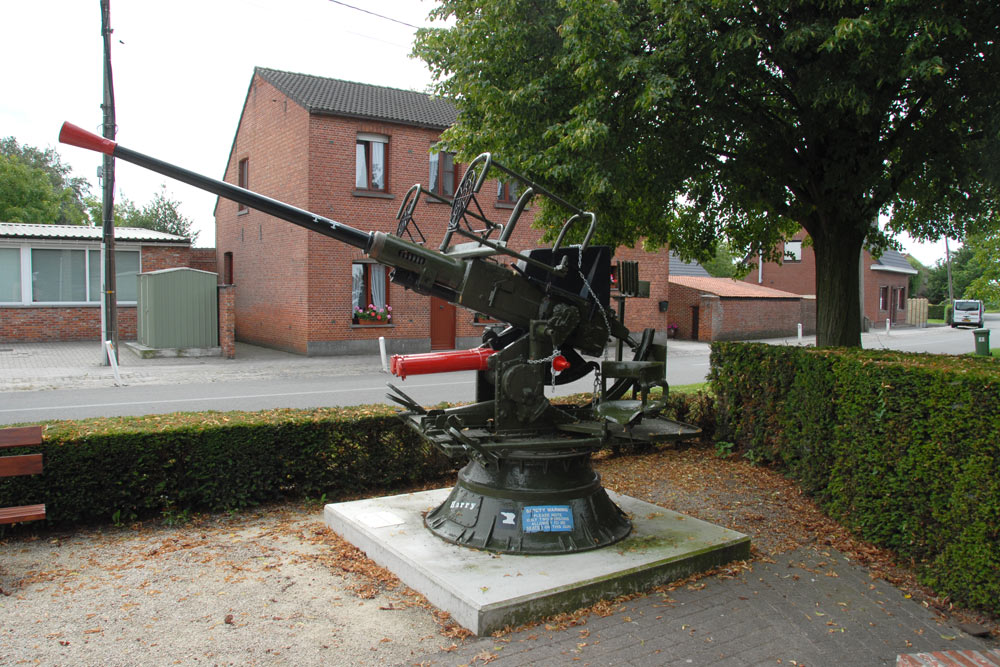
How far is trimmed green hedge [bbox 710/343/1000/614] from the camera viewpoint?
4.48 m

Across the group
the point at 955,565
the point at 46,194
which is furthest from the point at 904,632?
the point at 46,194

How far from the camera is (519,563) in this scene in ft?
15.7

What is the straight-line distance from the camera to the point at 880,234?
445 inches

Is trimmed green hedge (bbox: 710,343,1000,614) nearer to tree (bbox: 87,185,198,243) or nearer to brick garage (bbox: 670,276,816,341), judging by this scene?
brick garage (bbox: 670,276,816,341)

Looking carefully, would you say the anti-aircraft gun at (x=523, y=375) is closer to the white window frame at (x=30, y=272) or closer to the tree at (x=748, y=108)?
the tree at (x=748, y=108)

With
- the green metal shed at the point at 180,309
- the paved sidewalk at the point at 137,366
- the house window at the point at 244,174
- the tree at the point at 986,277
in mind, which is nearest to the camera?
the paved sidewalk at the point at 137,366

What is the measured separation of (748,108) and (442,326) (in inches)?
591

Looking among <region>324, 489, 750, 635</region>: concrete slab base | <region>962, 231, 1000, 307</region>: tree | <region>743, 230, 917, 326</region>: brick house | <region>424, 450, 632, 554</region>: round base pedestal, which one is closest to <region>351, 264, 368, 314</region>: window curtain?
<region>324, 489, 750, 635</region>: concrete slab base

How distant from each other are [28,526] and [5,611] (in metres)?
1.52

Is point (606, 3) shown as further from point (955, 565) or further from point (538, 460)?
point (955, 565)

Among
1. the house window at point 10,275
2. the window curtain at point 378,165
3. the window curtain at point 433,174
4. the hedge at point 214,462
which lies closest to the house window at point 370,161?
the window curtain at point 378,165

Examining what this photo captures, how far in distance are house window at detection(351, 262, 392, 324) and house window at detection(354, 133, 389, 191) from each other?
2.38 m

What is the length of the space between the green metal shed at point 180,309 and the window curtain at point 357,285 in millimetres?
3815

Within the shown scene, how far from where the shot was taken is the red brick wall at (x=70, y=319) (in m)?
21.6
